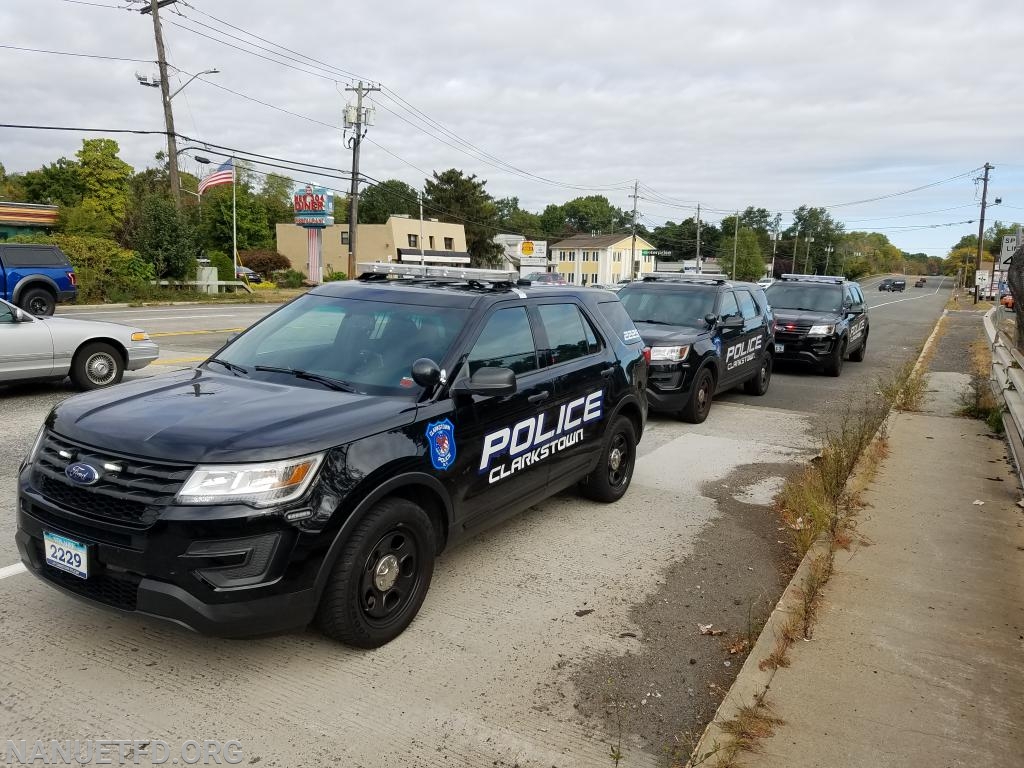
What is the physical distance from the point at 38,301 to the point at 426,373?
2161 centimetres

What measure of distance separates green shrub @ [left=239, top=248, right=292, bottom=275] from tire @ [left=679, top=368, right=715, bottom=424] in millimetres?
55320

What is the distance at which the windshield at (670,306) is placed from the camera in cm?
1052

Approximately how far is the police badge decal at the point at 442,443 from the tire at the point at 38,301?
68.5 ft

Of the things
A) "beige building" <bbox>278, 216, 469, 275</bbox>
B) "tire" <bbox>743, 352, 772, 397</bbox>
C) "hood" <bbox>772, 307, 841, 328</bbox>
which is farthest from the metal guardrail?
"beige building" <bbox>278, 216, 469, 275</bbox>

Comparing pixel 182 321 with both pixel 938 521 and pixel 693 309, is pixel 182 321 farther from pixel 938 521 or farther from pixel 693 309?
pixel 938 521

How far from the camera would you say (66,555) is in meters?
3.41

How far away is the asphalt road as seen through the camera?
314 cm

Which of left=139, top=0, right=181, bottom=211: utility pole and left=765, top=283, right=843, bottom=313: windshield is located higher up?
left=139, top=0, right=181, bottom=211: utility pole

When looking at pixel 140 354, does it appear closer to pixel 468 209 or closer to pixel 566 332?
pixel 566 332

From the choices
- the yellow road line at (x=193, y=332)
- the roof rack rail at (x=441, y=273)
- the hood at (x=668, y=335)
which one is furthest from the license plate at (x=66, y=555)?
the yellow road line at (x=193, y=332)

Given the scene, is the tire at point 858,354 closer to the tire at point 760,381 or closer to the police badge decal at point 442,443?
the tire at point 760,381

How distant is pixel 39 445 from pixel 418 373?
187cm

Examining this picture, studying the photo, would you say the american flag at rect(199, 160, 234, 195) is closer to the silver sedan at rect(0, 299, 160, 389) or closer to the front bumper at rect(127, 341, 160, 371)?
the front bumper at rect(127, 341, 160, 371)

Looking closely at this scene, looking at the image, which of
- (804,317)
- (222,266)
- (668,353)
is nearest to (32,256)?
(668,353)
